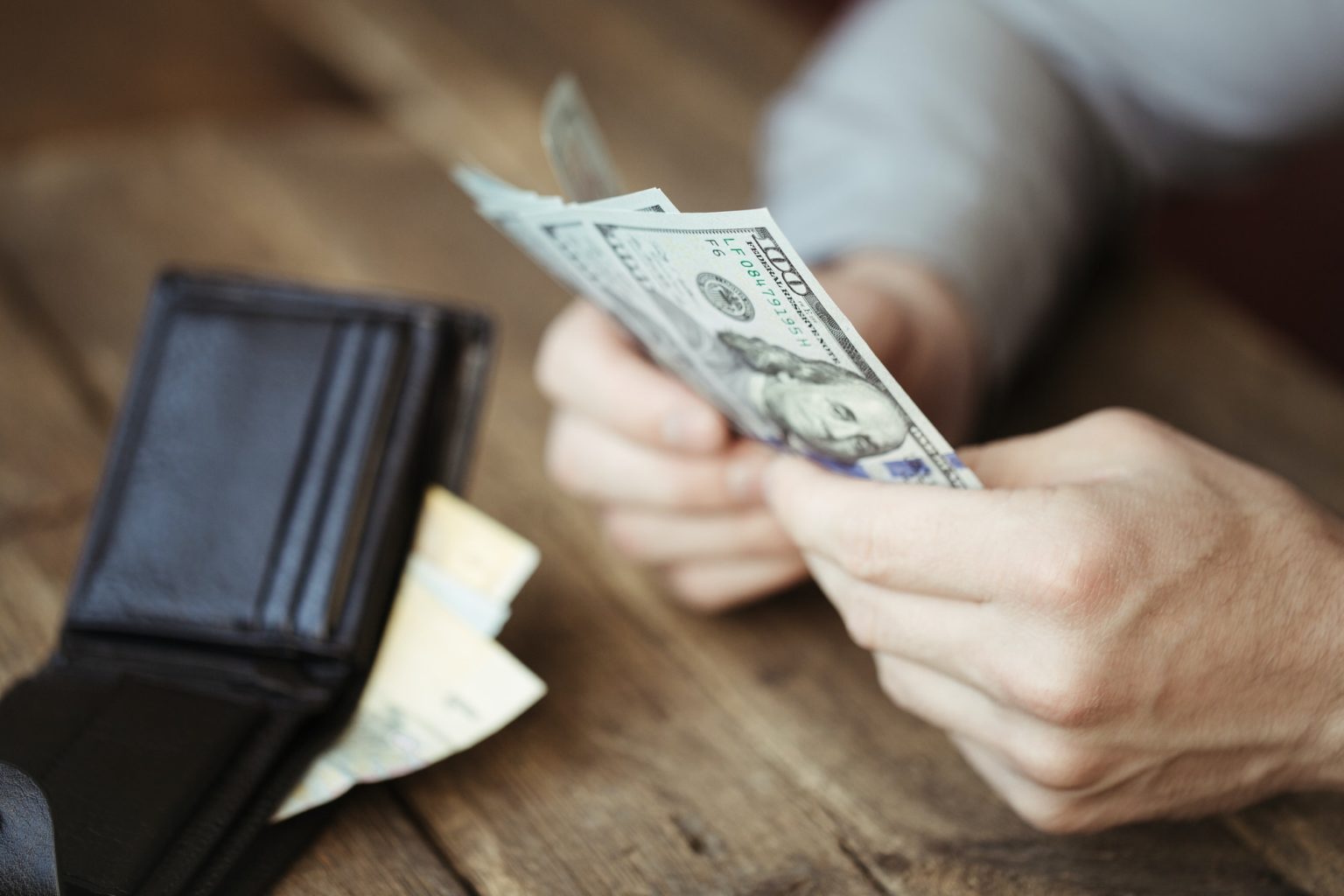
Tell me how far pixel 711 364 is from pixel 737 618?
0.75ft

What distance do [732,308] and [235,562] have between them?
35 cm

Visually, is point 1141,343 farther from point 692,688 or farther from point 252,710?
point 252,710

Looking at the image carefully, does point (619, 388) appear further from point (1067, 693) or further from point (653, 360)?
point (1067, 693)

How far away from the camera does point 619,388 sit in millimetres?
761

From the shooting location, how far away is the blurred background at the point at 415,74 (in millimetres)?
1246

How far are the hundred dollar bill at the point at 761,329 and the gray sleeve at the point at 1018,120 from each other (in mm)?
345

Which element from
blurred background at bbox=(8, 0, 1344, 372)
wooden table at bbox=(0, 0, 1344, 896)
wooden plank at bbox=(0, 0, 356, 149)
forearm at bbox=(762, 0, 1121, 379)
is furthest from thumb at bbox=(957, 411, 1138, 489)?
wooden plank at bbox=(0, 0, 356, 149)

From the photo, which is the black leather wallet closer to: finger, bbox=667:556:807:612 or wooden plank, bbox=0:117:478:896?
wooden plank, bbox=0:117:478:896

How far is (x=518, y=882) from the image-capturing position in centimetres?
60

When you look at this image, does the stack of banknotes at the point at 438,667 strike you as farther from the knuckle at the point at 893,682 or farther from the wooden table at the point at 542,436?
the knuckle at the point at 893,682

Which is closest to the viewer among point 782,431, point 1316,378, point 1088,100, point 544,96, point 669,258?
point 669,258

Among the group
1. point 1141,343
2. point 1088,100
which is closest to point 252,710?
point 1141,343

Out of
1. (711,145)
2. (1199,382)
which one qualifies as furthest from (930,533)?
(711,145)

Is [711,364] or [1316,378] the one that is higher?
[1316,378]
